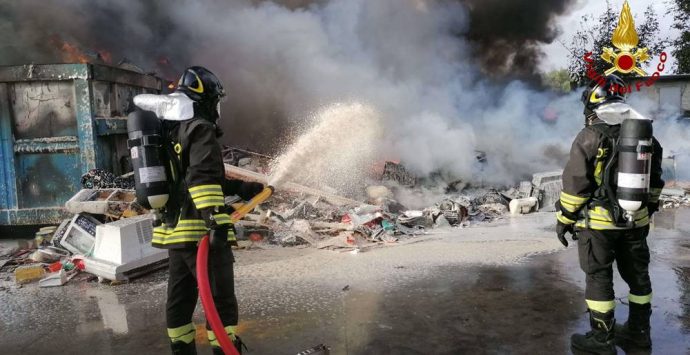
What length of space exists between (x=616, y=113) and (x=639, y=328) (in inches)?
55.6

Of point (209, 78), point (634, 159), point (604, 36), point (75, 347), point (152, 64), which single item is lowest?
point (75, 347)

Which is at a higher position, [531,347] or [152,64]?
[152,64]

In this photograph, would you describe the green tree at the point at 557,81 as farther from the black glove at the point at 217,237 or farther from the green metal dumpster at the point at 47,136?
the black glove at the point at 217,237

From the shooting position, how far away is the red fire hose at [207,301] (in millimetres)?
2559

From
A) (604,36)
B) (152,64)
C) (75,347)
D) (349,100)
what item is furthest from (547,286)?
(604,36)

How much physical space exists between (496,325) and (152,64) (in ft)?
34.7

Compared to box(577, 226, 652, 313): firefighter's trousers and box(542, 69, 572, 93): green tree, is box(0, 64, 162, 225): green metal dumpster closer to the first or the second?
box(577, 226, 652, 313): firefighter's trousers

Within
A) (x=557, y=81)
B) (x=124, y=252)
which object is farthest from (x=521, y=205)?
(x=557, y=81)

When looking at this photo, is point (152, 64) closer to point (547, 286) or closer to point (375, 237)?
point (375, 237)

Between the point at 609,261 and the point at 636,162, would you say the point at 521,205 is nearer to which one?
the point at 609,261

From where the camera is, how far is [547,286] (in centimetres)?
441

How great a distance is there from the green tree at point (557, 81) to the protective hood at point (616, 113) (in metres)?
11.7

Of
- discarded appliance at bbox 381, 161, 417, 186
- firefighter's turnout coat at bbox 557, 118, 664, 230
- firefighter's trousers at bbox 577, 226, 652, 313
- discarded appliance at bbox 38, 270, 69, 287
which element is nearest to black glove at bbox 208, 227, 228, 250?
firefighter's turnout coat at bbox 557, 118, 664, 230

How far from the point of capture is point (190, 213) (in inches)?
114
